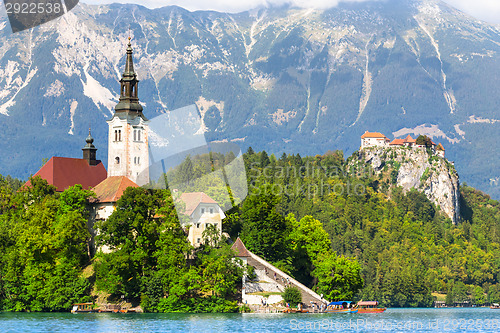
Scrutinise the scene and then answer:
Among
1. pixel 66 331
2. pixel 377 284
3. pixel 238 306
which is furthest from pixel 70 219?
pixel 377 284

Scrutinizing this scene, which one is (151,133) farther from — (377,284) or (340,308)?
(377,284)

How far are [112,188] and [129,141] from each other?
908 centimetres

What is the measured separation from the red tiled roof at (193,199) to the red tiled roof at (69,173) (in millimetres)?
11894

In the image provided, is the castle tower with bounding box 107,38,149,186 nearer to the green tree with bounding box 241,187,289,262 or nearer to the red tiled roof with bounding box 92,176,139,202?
the red tiled roof with bounding box 92,176,139,202

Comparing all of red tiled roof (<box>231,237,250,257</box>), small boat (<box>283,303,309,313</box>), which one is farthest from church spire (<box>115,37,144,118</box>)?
small boat (<box>283,303,309,313</box>)

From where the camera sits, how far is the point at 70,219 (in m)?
91.6

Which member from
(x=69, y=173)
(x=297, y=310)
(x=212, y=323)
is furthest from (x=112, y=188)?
(x=212, y=323)

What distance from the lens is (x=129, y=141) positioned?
107m

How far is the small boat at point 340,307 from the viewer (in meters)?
95.4

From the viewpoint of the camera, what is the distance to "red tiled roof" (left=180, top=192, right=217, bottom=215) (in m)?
96.5

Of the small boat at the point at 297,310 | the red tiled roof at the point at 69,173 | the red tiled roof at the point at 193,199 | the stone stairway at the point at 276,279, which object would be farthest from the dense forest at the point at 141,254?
the small boat at the point at 297,310

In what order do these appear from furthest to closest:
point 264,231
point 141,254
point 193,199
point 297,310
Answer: point 264,231 → point 193,199 → point 297,310 → point 141,254

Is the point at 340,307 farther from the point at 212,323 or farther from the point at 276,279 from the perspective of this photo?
the point at 212,323

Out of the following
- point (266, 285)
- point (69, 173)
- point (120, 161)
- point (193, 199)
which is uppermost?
point (120, 161)
